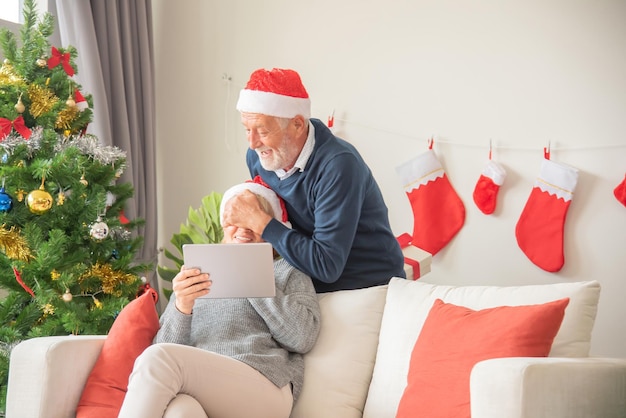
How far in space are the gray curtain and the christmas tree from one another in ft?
2.65

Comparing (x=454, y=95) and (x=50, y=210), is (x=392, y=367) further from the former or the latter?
(x=454, y=95)

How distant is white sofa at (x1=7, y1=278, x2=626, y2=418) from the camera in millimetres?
1540

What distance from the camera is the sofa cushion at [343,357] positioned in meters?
2.05

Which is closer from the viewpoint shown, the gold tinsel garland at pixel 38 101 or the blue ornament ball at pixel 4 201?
the blue ornament ball at pixel 4 201

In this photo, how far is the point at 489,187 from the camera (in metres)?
3.17

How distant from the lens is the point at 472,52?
3209mm

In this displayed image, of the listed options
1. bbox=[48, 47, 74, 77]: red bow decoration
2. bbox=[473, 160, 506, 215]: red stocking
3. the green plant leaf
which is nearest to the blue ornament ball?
bbox=[48, 47, 74, 77]: red bow decoration

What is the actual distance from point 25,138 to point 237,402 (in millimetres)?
1179

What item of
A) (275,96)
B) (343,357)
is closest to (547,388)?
(343,357)

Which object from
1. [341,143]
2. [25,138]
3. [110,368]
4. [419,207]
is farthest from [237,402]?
[419,207]

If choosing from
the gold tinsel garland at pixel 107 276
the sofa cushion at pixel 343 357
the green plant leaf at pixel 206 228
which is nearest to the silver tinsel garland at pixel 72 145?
the gold tinsel garland at pixel 107 276

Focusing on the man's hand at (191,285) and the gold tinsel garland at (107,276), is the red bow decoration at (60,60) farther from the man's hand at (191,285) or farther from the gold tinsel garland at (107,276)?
the man's hand at (191,285)

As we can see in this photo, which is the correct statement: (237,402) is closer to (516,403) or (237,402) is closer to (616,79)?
(516,403)

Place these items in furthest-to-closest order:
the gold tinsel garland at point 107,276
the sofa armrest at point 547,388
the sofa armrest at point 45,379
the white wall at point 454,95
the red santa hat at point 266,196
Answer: the white wall at point 454,95 → the gold tinsel garland at point 107,276 → the red santa hat at point 266,196 → the sofa armrest at point 45,379 → the sofa armrest at point 547,388
